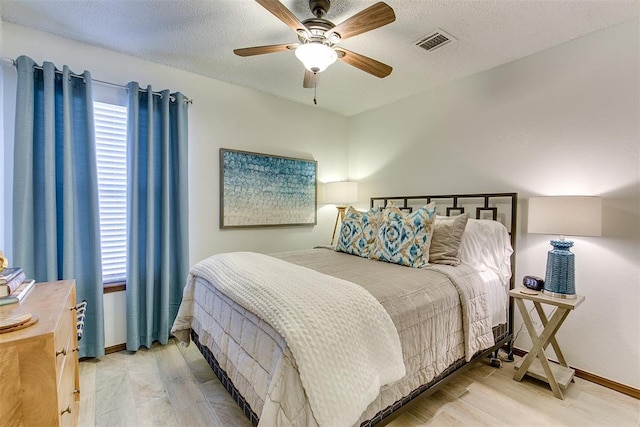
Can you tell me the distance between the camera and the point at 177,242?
9.12ft

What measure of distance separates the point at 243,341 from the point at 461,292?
4.44ft

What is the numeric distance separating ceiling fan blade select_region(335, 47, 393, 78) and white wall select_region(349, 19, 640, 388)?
1297mm

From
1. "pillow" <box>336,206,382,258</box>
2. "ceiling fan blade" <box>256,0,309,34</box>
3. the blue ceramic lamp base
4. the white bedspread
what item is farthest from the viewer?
"pillow" <box>336,206,382,258</box>

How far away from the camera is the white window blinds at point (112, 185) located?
2.51 m

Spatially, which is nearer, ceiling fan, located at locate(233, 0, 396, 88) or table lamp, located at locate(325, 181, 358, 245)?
ceiling fan, located at locate(233, 0, 396, 88)

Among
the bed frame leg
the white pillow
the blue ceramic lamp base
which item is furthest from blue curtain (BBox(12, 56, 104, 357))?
the blue ceramic lamp base

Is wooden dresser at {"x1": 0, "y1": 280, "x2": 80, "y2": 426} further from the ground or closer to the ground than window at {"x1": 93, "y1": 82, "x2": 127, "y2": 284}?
closer to the ground

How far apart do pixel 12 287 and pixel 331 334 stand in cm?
142

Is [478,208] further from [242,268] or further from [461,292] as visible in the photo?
[242,268]

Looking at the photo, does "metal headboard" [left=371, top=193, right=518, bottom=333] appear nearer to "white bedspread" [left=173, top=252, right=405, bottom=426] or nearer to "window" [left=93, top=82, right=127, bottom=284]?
"white bedspread" [left=173, top=252, right=405, bottom=426]

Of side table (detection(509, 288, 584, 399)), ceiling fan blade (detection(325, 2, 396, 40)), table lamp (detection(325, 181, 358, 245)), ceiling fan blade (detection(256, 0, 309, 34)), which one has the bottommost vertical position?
side table (detection(509, 288, 584, 399))

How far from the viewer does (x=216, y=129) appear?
121 inches

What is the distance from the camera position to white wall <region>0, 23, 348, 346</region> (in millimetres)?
2352

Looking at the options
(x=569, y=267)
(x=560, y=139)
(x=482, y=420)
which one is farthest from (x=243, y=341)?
(x=560, y=139)
